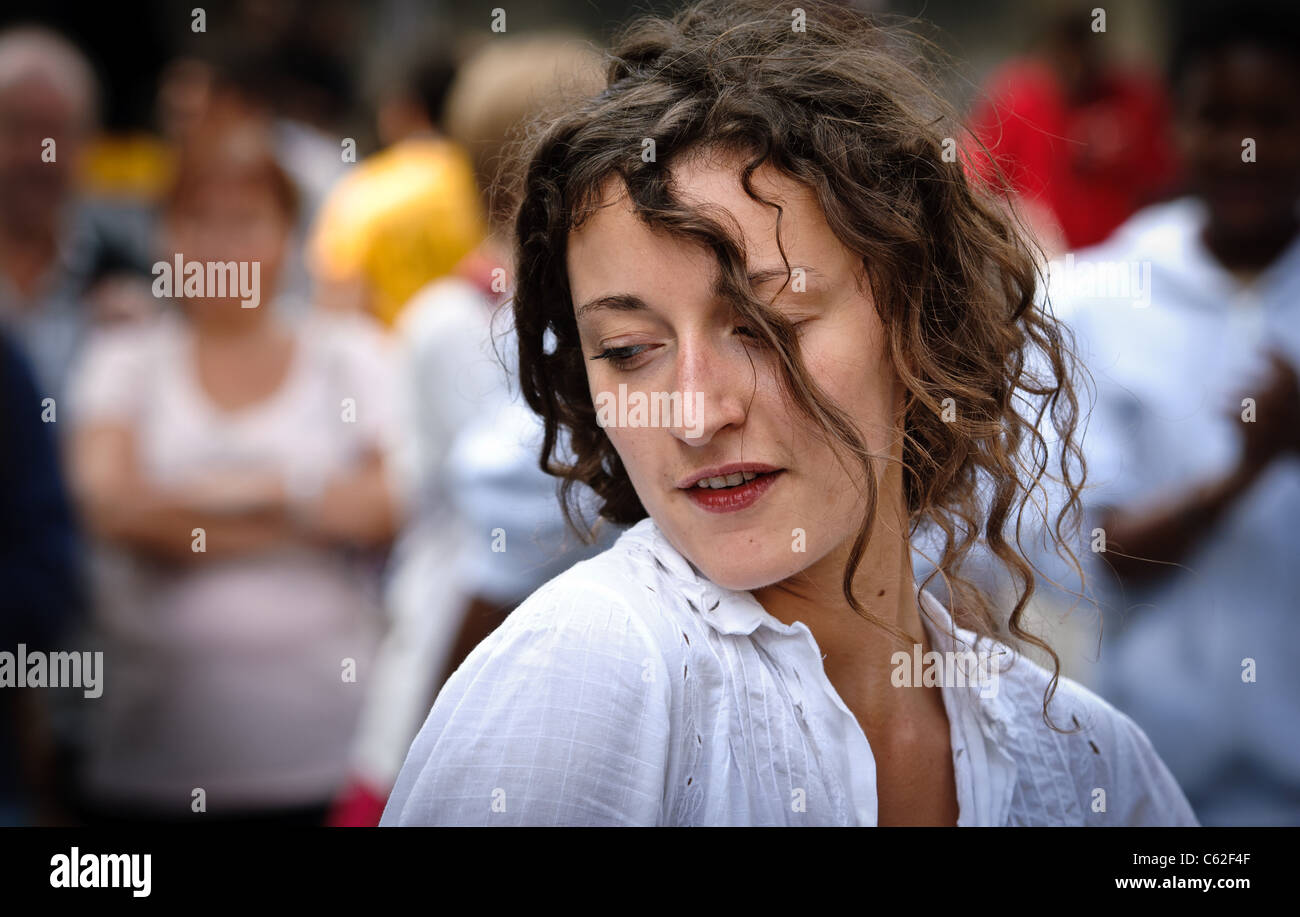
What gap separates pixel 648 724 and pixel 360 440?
6.37 feet

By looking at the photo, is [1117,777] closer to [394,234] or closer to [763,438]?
[763,438]

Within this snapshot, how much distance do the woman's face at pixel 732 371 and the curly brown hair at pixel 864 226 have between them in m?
0.02

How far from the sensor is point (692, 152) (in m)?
1.23

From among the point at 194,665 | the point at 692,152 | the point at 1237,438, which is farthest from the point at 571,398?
the point at 194,665

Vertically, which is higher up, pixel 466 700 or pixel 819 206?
pixel 819 206

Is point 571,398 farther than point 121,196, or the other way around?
point 121,196

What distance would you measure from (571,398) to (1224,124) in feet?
5.43

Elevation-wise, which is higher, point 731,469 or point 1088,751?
point 731,469

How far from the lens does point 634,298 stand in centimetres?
123

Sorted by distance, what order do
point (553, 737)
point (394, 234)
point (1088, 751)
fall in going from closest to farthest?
point (553, 737), point (1088, 751), point (394, 234)

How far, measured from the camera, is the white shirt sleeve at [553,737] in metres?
1.18

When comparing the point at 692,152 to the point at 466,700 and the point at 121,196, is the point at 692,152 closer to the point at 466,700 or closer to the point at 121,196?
the point at 466,700

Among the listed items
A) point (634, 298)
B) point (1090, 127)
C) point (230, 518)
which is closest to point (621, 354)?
point (634, 298)
